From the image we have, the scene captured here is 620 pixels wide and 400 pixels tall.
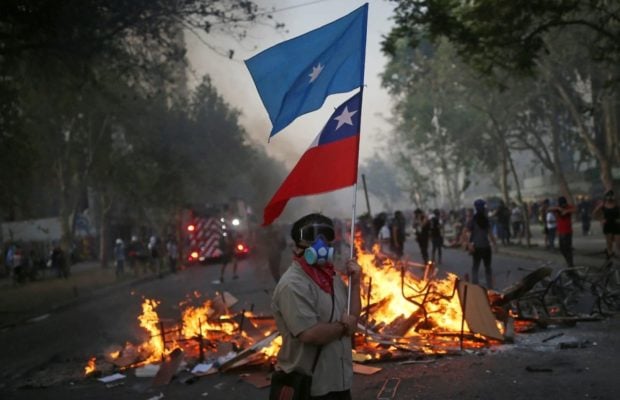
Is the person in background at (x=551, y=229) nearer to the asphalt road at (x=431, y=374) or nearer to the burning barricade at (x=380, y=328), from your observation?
the burning barricade at (x=380, y=328)

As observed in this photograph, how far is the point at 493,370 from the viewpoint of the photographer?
21.0ft

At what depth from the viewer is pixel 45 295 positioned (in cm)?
1898

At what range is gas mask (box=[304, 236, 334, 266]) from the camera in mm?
3178

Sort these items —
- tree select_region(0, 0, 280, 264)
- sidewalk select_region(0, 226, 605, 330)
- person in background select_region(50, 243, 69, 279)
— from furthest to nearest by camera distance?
1. person in background select_region(50, 243, 69, 279)
2. sidewalk select_region(0, 226, 605, 330)
3. tree select_region(0, 0, 280, 264)

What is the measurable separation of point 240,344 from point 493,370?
344cm

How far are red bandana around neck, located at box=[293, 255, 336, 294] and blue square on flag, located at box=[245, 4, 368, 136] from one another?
175 cm

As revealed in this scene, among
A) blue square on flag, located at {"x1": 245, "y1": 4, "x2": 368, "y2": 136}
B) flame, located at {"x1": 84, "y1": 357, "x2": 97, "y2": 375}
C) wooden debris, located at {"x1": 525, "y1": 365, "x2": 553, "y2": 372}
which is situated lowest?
flame, located at {"x1": 84, "y1": 357, "x2": 97, "y2": 375}

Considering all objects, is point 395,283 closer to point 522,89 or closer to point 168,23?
point 168,23

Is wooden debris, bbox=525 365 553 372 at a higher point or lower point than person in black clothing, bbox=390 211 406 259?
lower

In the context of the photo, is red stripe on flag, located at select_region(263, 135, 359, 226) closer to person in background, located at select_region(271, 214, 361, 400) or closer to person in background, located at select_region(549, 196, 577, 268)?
person in background, located at select_region(271, 214, 361, 400)

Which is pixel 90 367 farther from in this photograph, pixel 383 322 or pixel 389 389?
pixel 389 389

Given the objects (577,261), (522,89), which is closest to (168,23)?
(577,261)

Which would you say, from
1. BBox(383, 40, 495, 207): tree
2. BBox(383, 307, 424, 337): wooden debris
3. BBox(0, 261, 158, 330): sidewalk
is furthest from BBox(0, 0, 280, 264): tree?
BBox(383, 40, 495, 207): tree

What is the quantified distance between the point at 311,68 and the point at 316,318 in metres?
2.27
